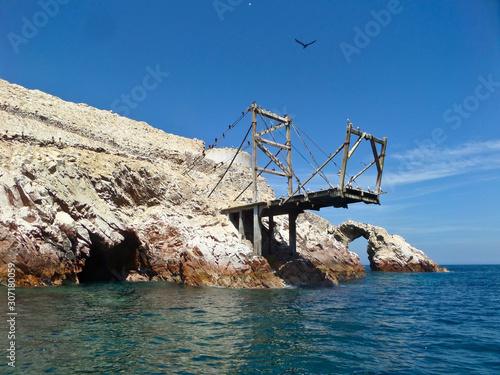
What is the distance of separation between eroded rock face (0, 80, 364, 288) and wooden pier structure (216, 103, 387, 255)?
5.81 feet

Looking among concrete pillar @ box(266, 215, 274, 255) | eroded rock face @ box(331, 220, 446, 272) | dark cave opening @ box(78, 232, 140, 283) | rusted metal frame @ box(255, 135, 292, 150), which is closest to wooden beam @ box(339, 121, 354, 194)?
concrete pillar @ box(266, 215, 274, 255)

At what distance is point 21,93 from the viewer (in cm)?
3803

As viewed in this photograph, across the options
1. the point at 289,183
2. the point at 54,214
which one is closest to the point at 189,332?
the point at 54,214

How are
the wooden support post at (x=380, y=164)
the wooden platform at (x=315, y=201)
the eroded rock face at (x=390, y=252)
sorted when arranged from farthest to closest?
the eroded rock face at (x=390, y=252), the wooden support post at (x=380, y=164), the wooden platform at (x=315, y=201)

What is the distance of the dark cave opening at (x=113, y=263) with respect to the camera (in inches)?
1144

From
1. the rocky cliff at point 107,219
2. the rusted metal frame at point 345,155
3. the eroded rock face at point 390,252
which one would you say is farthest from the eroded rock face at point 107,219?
the eroded rock face at point 390,252

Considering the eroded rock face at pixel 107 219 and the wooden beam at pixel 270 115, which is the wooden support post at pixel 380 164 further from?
the wooden beam at pixel 270 115

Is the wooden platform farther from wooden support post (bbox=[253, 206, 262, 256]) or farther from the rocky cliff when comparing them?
the rocky cliff

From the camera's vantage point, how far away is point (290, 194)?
96.2 ft

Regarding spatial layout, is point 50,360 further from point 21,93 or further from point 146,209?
point 21,93

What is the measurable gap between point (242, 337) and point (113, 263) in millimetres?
22983

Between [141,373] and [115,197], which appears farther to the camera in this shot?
[115,197]

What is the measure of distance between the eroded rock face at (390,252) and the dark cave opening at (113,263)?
41967 mm

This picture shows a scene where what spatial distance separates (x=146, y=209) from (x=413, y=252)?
50.1 meters
